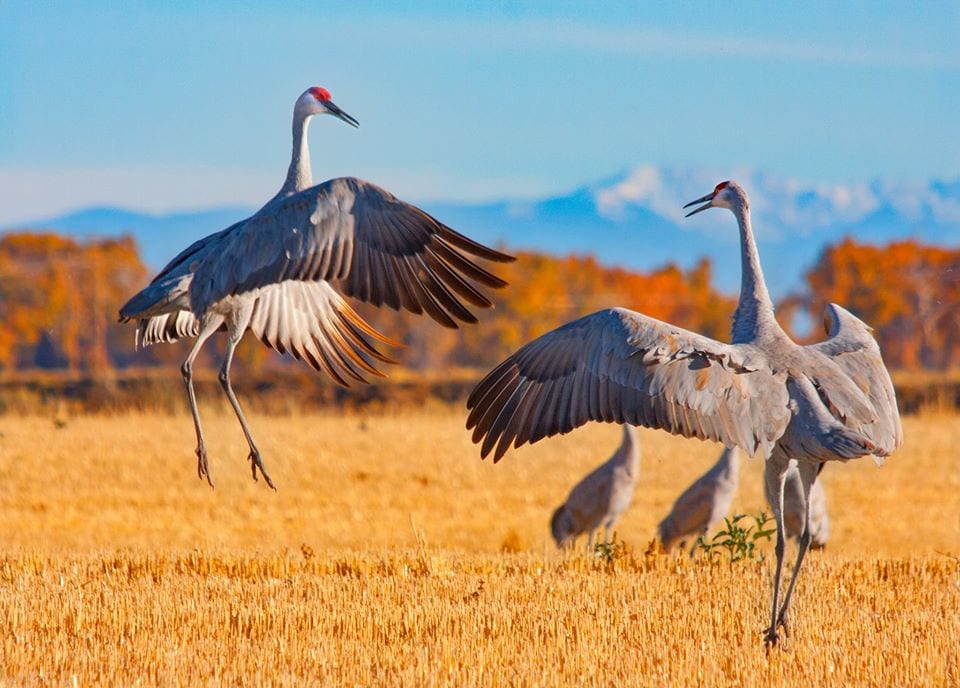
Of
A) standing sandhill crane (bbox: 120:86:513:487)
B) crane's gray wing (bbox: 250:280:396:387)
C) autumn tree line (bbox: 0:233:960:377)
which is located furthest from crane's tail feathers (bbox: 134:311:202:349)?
autumn tree line (bbox: 0:233:960:377)

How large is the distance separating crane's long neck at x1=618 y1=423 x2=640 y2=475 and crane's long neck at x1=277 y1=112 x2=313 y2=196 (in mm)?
3917

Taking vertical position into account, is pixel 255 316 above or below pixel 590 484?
above

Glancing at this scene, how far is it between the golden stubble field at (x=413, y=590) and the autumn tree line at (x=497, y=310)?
3992 cm

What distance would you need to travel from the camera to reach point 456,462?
17.7 meters

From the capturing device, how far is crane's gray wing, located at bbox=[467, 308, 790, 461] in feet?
22.6

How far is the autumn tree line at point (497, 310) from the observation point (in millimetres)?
62656

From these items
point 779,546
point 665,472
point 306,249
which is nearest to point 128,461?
point 665,472

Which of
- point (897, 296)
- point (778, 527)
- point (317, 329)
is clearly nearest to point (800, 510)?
point (778, 527)

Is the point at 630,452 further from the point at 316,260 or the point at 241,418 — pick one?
the point at 316,260

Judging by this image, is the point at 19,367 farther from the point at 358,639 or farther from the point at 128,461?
the point at 358,639

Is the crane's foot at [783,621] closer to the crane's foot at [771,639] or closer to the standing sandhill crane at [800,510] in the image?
the crane's foot at [771,639]

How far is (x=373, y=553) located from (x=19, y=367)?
6904 cm

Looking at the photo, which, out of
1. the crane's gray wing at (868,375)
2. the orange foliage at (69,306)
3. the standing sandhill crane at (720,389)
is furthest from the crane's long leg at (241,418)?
the orange foliage at (69,306)

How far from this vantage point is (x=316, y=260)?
26.5 ft
